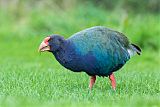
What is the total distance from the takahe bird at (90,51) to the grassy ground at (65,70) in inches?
12.8

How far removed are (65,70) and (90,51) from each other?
3271mm

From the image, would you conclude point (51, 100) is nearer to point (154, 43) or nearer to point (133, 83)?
point (133, 83)

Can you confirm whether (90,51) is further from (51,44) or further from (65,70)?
(65,70)

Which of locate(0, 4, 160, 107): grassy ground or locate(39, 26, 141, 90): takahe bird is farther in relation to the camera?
locate(39, 26, 141, 90): takahe bird

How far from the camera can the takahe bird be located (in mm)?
7617

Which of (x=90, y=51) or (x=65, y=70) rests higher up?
(x=65, y=70)

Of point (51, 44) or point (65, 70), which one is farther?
point (65, 70)

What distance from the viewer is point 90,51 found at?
7.69m

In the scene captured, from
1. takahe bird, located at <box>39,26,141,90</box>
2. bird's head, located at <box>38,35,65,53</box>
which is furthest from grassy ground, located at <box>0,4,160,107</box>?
bird's head, located at <box>38,35,65,53</box>

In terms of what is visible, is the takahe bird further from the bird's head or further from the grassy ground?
the grassy ground

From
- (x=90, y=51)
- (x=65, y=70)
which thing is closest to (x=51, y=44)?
(x=90, y=51)

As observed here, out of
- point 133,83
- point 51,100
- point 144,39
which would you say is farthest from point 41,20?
point 51,100

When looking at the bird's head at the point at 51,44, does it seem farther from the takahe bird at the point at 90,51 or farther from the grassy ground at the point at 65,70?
the grassy ground at the point at 65,70

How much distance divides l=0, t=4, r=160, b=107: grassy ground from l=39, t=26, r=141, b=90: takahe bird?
12.8 inches
